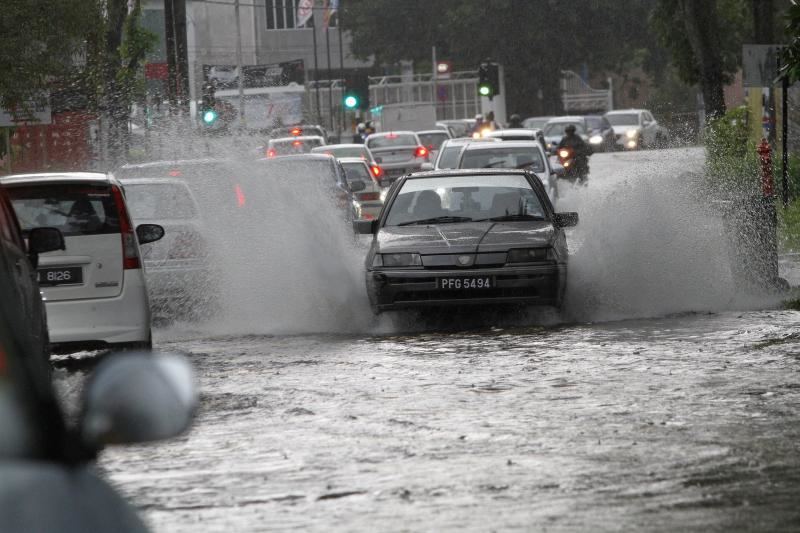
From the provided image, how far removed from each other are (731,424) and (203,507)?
3240 millimetres

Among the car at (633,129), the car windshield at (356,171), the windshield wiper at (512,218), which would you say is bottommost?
the car at (633,129)

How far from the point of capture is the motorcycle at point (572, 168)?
35938mm

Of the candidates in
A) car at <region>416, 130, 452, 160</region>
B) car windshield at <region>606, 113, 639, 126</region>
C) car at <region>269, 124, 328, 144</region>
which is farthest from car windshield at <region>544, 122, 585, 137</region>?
car windshield at <region>606, 113, 639, 126</region>

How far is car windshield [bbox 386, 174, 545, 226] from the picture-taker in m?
15.8

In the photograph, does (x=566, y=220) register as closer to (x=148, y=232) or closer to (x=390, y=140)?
(x=148, y=232)

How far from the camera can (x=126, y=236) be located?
12555mm

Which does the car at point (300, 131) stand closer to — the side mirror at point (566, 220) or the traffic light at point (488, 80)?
the traffic light at point (488, 80)

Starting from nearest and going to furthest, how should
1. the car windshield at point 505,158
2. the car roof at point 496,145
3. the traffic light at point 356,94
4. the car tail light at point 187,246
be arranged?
the car tail light at point 187,246, the car windshield at point 505,158, the car roof at point 496,145, the traffic light at point 356,94

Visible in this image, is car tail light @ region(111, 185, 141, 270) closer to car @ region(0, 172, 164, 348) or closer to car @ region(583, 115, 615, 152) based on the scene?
car @ region(0, 172, 164, 348)

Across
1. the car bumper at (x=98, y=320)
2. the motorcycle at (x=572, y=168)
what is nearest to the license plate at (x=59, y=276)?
the car bumper at (x=98, y=320)

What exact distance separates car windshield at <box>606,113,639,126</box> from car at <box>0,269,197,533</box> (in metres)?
65.0

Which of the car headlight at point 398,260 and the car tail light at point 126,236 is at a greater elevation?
the car tail light at point 126,236

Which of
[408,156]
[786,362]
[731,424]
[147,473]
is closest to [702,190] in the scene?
[786,362]

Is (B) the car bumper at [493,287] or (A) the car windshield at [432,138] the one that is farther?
(A) the car windshield at [432,138]
